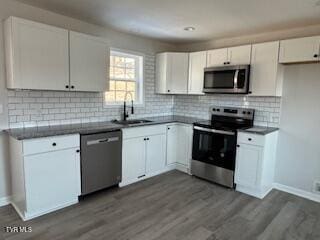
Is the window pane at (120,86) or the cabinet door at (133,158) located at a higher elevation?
the window pane at (120,86)

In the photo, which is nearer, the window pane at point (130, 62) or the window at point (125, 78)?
the window at point (125, 78)

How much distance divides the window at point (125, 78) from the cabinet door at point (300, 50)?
2.34 metres

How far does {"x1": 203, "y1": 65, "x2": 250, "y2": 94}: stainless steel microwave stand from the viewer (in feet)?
10.8

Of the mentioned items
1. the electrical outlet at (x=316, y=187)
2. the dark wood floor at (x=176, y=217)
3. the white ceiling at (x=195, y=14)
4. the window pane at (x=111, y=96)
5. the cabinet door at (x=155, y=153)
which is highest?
the white ceiling at (x=195, y=14)

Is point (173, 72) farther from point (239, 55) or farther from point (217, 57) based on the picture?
point (239, 55)

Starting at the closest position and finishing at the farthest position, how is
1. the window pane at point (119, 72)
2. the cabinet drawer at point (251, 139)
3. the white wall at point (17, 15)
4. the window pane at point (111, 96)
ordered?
the white wall at point (17, 15), the cabinet drawer at point (251, 139), the window pane at point (111, 96), the window pane at point (119, 72)

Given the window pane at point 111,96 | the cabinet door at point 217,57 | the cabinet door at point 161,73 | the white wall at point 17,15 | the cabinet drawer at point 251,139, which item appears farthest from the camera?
the cabinet door at point 161,73

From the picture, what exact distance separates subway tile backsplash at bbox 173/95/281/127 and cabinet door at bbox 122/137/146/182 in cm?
143

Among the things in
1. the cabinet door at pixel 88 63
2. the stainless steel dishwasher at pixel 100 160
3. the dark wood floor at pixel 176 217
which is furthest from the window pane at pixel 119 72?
the dark wood floor at pixel 176 217

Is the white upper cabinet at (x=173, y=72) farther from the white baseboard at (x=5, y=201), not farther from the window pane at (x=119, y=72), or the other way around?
the white baseboard at (x=5, y=201)

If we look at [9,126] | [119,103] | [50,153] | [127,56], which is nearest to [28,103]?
[9,126]

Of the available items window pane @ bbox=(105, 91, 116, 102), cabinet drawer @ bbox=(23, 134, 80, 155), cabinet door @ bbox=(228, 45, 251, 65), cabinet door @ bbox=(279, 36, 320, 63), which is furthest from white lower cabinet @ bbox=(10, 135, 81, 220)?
cabinet door @ bbox=(279, 36, 320, 63)

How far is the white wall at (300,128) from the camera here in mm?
3068

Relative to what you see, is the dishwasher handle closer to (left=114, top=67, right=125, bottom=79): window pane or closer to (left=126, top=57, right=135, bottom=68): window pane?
(left=114, top=67, right=125, bottom=79): window pane
